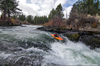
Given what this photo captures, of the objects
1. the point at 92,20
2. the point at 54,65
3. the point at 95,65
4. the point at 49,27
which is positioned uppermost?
the point at 92,20

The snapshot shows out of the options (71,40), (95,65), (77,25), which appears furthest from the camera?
(77,25)

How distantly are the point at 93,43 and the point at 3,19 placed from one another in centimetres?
2324

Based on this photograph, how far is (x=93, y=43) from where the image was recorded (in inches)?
257

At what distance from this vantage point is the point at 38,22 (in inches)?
2751

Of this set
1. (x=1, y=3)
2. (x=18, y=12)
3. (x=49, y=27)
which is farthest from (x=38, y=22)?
(x=49, y=27)

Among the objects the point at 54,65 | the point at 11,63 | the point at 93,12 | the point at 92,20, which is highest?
the point at 93,12

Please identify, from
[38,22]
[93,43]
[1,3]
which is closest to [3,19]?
[1,3]

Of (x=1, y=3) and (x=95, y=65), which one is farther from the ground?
(x=1, y=3)

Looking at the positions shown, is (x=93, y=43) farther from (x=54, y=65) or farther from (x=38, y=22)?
(x=38, y=22)

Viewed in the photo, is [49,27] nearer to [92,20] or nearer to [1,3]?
[92,20]

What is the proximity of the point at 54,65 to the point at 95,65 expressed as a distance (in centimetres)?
282

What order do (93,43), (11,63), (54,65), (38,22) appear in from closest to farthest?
1. (11,63)
2. (54,65)
3. (93,43)
4. (38,22)

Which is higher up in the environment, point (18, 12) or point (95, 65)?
point (18, 12)

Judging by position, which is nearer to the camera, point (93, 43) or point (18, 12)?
point (93, 43)
